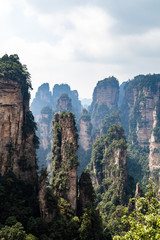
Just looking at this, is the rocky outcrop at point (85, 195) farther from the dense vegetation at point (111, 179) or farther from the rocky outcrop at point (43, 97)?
the rocky outcrop at point (43, 97)

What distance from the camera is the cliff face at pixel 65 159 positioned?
25797 millimetres

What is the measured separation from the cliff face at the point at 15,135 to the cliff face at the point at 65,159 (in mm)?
4137

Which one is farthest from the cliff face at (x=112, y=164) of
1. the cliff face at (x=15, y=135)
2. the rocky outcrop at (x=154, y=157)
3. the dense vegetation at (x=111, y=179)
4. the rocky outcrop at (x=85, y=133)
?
the rocky outcrop at (x=85, y=133)

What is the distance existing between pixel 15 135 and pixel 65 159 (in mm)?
8200

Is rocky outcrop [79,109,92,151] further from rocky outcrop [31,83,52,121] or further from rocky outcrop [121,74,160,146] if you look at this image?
rocky outcrop [31,83,52,121]

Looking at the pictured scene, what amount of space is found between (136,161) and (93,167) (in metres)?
23.9

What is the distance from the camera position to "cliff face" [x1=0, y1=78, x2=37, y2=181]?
27.2 m

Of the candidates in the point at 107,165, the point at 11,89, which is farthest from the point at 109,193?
the point at 11,89

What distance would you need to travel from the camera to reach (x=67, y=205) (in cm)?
2456

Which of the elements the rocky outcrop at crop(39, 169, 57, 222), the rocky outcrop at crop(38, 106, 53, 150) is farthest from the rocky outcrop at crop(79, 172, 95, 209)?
the rocky outcrop at crop(38, 106, 53, 150)

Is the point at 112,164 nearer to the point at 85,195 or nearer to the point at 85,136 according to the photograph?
the point at 85,195

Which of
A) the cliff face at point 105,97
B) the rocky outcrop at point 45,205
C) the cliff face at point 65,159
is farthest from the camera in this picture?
the cliff face at point 105,97

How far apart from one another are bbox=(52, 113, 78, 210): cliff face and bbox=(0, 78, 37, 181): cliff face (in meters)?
4.14

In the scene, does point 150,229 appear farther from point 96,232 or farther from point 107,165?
point 107,165
